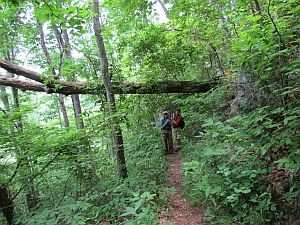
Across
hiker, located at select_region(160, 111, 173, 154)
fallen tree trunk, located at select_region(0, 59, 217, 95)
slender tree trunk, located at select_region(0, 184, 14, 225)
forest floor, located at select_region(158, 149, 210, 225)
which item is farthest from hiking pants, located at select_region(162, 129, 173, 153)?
slender tree trunk, located at select_region(0, 184, 14, 225)

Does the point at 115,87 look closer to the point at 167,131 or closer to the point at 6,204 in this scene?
the point at 167,131

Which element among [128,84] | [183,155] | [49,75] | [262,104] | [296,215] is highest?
[49,75]

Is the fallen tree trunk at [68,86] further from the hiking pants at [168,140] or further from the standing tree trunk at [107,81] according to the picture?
the hiking pants at [168,140]

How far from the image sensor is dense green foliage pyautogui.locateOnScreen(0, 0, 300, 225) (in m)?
2.93

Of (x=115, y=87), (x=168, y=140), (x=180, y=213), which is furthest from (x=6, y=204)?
(x=168, y=140)

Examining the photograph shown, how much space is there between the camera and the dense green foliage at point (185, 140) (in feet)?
9.61

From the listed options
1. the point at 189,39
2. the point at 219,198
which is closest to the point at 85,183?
the point at 219,198

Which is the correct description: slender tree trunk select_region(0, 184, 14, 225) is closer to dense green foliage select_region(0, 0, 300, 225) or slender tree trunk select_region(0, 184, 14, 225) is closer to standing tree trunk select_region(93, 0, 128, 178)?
dense green foliage select_region(0, 0, 300, 225)

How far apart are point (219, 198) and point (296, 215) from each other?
1.23 m

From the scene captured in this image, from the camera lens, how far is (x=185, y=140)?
887 centimetres

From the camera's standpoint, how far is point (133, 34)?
781cm

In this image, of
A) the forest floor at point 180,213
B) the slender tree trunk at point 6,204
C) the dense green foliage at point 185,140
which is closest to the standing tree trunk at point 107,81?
the dense green foliage at point 185,140

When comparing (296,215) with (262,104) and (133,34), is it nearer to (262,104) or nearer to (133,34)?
(262,104)

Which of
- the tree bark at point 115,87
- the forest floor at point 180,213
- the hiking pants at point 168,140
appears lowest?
the forest floor at point 180,213
